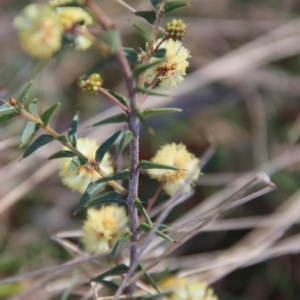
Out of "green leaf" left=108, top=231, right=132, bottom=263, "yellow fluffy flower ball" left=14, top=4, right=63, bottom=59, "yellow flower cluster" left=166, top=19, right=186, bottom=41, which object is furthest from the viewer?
"yellow fluffy flower ball" left=14, top=4, right=63, bottom=59

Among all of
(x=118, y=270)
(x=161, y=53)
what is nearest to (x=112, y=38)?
(x=161, y=53)

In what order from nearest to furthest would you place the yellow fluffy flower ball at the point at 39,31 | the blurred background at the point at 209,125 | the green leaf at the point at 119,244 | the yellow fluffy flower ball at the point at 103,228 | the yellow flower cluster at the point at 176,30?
the yellow flower cluster at the point at 176,30 < the green leaf at the point at 119,244 < the yellow fluffy flower ball at the point at 103,228 < the yellow fluffy flower ball at the point at 39,31 < the blurred background at the point at 209,125

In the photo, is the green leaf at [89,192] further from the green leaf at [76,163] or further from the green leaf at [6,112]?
the green leaf at [6,112]

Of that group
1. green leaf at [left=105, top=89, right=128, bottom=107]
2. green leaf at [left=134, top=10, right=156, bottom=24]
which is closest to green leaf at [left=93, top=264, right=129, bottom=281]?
green leaf at [left=105, top=89, right=128, bottom=107]

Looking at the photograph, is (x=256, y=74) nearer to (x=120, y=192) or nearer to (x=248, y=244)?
(x=248, y=244)

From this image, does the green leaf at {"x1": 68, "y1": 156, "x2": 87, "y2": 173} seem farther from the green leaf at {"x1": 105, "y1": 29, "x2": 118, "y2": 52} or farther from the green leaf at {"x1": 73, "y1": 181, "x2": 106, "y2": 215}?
the green leaf at {"x1": 105, "y1": 29, "x2": 118, "y2": 52}

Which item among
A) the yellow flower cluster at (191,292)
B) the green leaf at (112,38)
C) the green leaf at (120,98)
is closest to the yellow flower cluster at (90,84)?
the green leaf at (120,98)

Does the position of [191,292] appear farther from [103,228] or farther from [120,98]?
[120,98]
